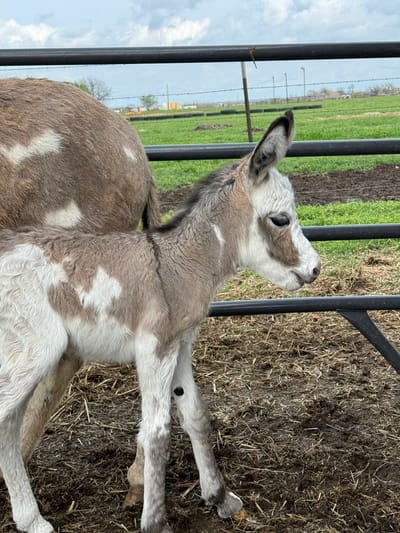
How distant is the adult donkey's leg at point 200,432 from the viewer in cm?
272

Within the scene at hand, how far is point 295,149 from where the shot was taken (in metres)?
3.49

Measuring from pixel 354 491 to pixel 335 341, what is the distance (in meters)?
1.75

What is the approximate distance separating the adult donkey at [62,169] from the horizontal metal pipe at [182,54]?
2.05ft

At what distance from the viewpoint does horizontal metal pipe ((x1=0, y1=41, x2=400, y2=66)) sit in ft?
10.9

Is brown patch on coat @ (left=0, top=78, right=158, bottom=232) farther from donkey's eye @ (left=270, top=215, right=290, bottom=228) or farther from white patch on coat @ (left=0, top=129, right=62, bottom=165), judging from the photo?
donkey's eye @ (left=270, top=215, right=290, bottom=228)

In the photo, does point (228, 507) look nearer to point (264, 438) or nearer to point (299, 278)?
point (264, 438)

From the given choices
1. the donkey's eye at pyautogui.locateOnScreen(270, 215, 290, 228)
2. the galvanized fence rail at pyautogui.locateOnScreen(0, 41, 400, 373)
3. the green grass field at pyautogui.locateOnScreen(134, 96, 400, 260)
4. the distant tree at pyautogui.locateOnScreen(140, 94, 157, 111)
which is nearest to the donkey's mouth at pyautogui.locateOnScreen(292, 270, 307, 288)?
the donkey's eye at pyautogui.locateOnScreen(270, 215, 290, 228)

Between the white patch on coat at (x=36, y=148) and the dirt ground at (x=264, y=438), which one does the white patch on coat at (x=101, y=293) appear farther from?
the dirt ground at (x=264, y=438)

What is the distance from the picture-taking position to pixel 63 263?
94.3 inches

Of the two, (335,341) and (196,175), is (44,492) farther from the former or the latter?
(196,175)

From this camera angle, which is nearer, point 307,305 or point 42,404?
point 42,404

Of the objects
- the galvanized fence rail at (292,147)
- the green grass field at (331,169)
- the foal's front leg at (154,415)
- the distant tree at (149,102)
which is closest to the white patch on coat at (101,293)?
the foal's front leg at (154,415)

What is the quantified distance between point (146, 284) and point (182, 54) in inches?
55.7

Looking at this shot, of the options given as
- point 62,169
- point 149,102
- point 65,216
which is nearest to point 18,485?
point 65,216
